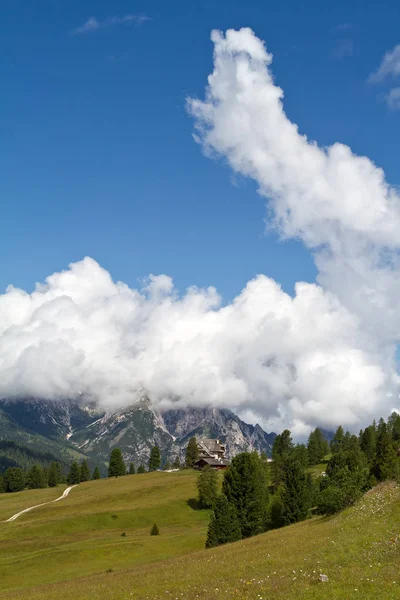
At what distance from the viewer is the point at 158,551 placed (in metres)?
72.4

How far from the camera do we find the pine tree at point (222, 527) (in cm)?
6950

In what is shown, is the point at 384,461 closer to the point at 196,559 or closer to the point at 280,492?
the point at 280,492

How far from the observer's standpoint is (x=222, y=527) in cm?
7050

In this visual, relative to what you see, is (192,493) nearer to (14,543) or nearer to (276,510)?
(276,510)

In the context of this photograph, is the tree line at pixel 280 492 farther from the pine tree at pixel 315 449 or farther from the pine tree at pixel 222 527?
the pine tree at pixel 315 449

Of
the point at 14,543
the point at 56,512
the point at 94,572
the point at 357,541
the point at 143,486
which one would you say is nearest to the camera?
the point at 357,541

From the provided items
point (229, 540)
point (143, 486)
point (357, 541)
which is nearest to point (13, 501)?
point (143, 486)

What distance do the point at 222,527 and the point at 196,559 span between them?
21.5 meters

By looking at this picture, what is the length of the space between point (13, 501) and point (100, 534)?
73619 millimetres

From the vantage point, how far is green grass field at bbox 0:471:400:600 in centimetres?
2909

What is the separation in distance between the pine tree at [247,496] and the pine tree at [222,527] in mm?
12368

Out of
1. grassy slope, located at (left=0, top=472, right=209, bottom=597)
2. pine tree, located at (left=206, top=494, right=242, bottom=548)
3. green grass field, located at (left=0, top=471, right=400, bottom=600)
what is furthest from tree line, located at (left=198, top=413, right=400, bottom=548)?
grassy slope, located at (left=0, top=472, right=209, bottom=597)

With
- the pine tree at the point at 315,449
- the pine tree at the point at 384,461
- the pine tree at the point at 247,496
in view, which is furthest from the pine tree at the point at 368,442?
the pine tree at the point at 247,496

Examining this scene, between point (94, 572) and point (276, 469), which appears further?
point (276, 469)
